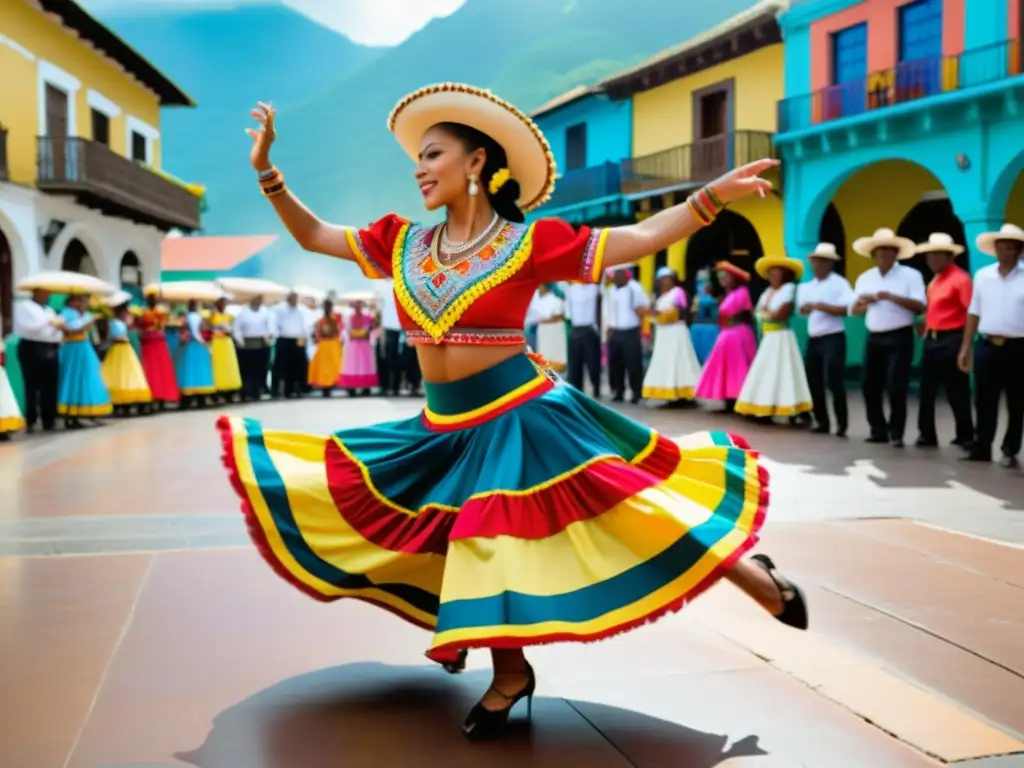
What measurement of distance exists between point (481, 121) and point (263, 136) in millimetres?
677

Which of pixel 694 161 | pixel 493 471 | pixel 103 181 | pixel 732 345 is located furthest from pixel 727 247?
pixel 493 471

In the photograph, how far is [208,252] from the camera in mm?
42969

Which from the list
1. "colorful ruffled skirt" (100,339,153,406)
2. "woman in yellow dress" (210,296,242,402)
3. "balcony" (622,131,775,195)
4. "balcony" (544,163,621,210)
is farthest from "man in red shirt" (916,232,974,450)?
"balcony" (544,163,621,210)

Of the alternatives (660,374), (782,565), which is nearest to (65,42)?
(660,374)

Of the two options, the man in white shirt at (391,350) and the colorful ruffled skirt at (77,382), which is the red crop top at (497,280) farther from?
the man in white shirt at (391,350)

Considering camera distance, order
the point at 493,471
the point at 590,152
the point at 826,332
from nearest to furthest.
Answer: the point at 493,471
the point at 826,332
the point at 590,152

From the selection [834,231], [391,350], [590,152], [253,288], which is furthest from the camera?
[590,152]

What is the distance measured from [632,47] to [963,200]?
171 feet

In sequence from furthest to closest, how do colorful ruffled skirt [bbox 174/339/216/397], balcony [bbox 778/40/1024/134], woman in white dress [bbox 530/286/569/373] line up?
1. woman in white dress [bbox 530/286/569/373]
2. colorful ruffled skirt [bbox 174/339/216/397]
3. balcony [bbox 778/40/1024/134]

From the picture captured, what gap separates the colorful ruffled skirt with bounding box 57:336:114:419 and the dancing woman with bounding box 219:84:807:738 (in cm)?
992

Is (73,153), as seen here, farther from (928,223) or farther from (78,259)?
(928,223)

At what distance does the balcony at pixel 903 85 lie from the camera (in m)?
15.9

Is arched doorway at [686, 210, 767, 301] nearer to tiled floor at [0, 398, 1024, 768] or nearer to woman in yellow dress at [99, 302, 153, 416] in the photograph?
woman in yellow dress at [99, 302, 153, 416]

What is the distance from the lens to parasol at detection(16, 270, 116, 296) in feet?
38.7
